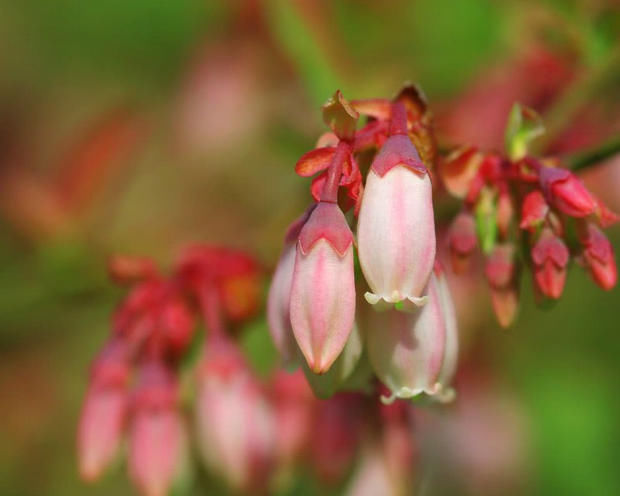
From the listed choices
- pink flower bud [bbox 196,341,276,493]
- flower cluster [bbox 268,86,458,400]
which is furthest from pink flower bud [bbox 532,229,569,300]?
pink flower bud [bbox 196,341,276,493]

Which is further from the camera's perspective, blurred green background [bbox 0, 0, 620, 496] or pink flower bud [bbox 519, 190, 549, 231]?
blurred green background [bbox 0, 0, 620, 496]

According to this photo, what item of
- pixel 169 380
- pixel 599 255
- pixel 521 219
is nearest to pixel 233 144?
pixel 169 380

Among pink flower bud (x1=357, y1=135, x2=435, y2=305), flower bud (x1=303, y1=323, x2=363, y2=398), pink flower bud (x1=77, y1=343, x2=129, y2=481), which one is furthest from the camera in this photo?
pink flower bud (x1=77, y1=343, x2=129, y2=481)

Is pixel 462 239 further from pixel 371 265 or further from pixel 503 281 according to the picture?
pixel 371 265

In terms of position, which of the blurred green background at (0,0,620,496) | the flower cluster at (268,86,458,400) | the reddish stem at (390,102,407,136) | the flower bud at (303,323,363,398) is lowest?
the flower bud at (303,323,363,398)

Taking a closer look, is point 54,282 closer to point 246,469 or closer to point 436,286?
point 246,469

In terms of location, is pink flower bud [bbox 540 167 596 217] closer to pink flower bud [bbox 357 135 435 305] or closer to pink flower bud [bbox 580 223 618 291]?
pink flower bud [bbox 580 223 618 291]
